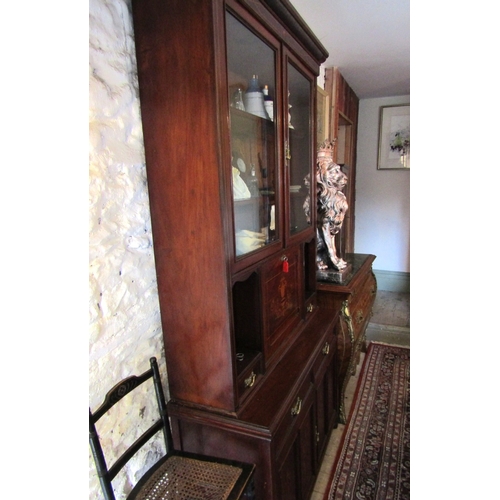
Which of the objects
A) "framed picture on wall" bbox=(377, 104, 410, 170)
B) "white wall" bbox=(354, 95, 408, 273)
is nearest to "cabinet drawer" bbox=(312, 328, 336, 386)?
"white wall" bbox=(354, 95, 408, 273)

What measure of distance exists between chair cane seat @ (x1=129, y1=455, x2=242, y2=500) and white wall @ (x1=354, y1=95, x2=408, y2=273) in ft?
12.3

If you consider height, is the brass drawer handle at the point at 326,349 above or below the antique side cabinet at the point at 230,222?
below

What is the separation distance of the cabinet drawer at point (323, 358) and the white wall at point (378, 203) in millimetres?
2801

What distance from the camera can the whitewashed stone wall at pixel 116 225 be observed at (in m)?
0.93

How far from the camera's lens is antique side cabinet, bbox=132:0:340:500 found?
3.08ft

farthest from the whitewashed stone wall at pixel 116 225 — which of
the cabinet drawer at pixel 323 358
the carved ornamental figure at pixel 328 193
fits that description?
the carved ornamental figure at pixel 328 193

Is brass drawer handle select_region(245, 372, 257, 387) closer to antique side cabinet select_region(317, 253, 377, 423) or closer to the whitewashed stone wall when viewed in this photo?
the whitewashed stone wall

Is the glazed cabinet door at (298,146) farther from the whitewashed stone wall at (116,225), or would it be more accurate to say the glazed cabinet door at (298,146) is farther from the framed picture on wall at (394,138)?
the framed picture on wall at (394,138)

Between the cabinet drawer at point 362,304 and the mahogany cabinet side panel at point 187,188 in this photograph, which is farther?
the cabinet drawer at point 362,304

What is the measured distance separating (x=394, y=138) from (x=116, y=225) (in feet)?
13.0
